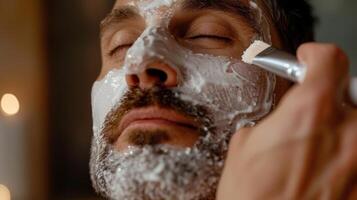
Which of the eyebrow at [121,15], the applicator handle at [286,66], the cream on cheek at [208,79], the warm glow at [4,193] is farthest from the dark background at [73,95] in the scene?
the applicator handle at [286,66]

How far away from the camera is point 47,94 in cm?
134

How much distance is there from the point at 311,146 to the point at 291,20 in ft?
1.55

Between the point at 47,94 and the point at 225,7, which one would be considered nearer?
the point at 225,7

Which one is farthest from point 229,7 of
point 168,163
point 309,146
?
point 309,146

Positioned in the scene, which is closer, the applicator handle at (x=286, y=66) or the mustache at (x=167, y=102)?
the applicator handle at (x=286, y=66)

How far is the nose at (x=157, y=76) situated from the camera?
73 centimetres

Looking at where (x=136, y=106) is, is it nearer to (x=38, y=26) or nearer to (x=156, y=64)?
(x=156, y=64)

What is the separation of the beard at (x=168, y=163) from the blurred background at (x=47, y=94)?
0.56 metres

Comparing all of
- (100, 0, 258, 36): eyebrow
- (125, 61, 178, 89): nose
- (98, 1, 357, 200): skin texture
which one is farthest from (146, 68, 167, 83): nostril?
(98, 1, 357, 200): skin texture

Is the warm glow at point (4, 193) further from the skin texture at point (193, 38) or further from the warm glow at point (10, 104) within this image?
the skin texture at point (193, 38)

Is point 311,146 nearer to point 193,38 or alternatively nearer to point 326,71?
point 326,71

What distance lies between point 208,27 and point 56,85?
62 centimetres

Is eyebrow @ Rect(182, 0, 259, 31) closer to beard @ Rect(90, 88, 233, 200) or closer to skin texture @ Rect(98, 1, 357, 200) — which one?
beard @ Rect(90, 88, 233, 200)

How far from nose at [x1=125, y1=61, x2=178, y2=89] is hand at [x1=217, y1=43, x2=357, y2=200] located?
0.25 metres
